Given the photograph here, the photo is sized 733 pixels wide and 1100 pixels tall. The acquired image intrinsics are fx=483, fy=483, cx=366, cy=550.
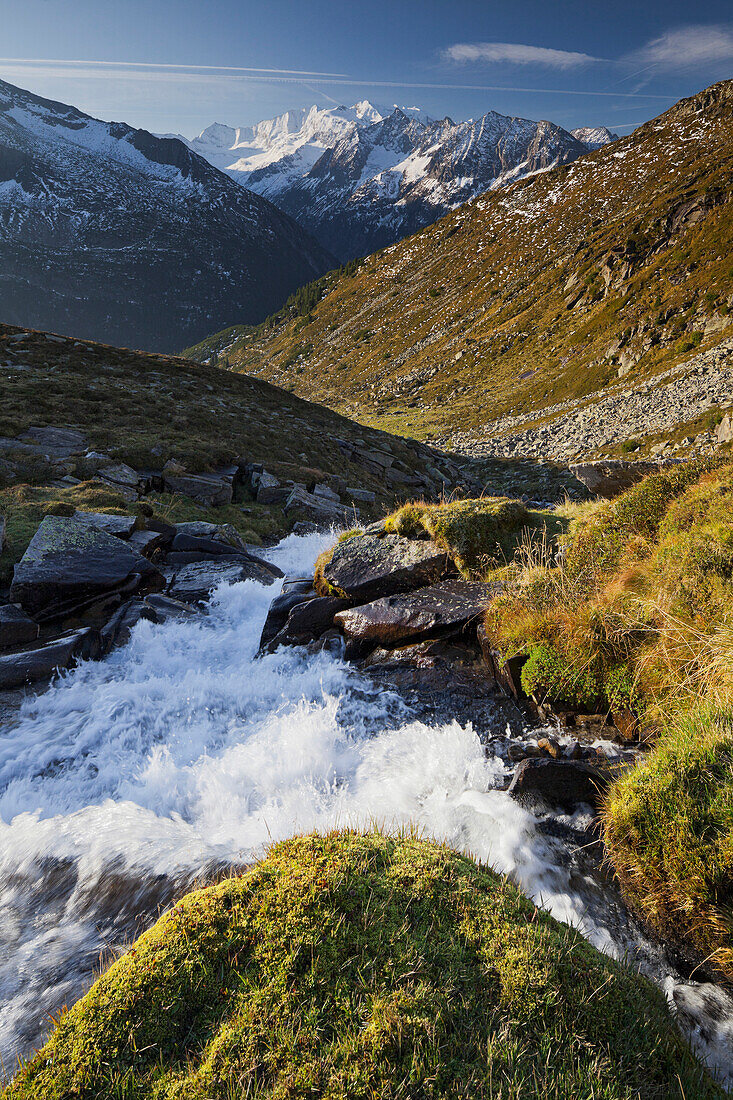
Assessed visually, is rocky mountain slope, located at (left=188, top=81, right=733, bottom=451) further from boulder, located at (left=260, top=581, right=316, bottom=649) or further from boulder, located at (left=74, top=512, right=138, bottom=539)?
boulder, located at (left=260, top=581, right=316, bottom=649)

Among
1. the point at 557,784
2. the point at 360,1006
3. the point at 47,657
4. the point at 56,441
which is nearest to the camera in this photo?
the point at 360,1006

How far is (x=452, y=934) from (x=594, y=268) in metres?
123

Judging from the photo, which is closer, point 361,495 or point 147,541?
point 147,541

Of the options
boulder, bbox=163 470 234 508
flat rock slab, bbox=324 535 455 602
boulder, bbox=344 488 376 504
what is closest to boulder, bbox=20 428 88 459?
boulder, bbox=163 470 234 508

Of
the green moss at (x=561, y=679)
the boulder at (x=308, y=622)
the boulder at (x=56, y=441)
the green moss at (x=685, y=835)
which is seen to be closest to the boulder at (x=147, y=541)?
the boulder at (x=308, y=622)

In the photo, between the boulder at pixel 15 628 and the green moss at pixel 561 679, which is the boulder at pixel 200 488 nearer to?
the boulder at pixel 15 628

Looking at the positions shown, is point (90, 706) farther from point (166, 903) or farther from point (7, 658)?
point (166, 903)

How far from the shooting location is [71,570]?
40.3 ft

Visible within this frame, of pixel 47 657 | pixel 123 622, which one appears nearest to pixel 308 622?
pixel 123 622

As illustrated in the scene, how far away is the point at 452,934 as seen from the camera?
3465 millimetres

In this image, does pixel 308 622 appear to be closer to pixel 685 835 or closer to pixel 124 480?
pixel 685 835

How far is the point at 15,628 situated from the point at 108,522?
482 cm

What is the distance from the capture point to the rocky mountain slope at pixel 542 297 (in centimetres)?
7556

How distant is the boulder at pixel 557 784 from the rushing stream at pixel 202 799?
0.24 m
